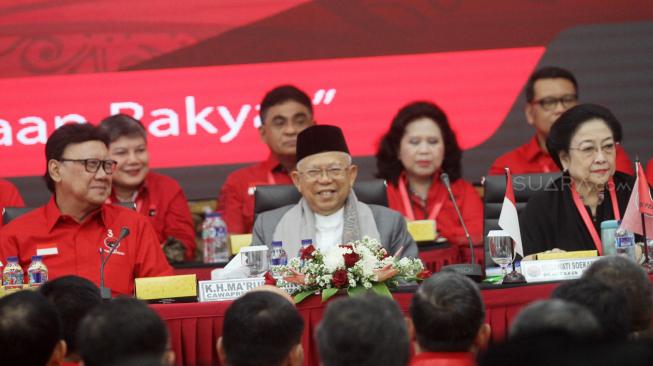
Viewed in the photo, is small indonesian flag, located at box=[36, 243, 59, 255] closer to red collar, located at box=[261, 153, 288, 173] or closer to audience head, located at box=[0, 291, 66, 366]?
red collar, located at box=[261, 153, 288, 173]

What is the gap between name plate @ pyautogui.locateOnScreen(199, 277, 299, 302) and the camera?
147 inches

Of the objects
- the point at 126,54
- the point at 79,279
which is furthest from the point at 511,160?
the point at 79,279

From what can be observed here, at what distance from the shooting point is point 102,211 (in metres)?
4.57

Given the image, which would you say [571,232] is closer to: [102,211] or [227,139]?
[102,211]

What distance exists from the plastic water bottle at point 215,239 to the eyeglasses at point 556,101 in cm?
183

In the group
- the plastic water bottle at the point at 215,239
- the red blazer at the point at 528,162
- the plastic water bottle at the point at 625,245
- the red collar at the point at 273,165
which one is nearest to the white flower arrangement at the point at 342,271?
the plastic water bottle at the point at 625,245

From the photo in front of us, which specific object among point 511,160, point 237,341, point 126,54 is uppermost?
point 126,54

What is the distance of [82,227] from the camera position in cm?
454

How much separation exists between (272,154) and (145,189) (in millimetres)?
703

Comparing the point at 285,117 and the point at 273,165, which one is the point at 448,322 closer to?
the point at 285,117

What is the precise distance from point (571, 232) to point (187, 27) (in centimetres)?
281

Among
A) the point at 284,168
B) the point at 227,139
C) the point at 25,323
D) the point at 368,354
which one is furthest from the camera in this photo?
the point at 227,139

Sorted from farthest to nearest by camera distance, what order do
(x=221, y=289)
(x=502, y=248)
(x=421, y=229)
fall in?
(x=421, y=229), (x=502, y=248), (x=221, y=289)

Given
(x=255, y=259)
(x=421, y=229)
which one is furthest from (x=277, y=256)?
(x=421, y=229)
